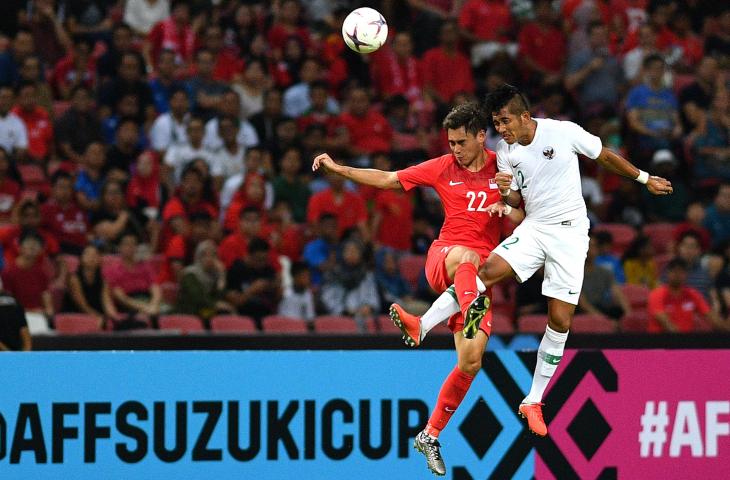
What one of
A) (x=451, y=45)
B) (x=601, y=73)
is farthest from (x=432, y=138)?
(x=601, y=73)

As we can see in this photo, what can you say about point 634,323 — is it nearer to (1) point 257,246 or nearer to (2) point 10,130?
(1) point 257,246

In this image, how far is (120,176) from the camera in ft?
50.6

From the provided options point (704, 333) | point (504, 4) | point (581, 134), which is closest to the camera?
point (581, 134)

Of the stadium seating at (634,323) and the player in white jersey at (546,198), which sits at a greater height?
the player in white jersey at (546,198)

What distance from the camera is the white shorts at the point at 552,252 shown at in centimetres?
980

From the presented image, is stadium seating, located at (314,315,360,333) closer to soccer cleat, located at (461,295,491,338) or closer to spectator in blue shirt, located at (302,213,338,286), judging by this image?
spectator in blue shirt, located at (302,213,338,286)

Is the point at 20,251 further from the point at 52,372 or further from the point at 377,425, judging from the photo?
the point at 377,425

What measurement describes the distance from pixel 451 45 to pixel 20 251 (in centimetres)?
666

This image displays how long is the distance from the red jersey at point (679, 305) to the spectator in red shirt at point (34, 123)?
740 centimetres

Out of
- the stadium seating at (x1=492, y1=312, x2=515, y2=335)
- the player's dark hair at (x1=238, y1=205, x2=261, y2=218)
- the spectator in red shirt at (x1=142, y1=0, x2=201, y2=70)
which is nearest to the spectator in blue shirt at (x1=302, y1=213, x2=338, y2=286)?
the player's dark hair at (x1=238, y1=205, x2=261, y2=218)

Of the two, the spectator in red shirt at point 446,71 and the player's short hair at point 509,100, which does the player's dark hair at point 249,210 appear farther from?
the player's short hair at point 509,100

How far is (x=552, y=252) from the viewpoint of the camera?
9.87 metres

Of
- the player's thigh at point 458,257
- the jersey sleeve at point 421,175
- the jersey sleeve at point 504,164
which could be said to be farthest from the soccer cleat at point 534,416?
the jersey sleeve at point 421,175

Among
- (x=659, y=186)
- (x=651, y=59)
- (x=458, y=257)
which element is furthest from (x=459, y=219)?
(x=651, y=59)
